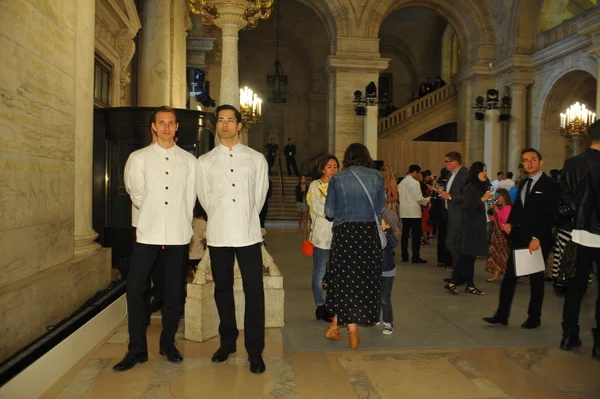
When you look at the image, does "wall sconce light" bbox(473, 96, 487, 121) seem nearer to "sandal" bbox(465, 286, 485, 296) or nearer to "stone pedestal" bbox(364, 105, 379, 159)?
"stone pedestal" bbox(364, 105, 379, 159)

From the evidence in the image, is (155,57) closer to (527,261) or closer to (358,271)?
(358,271)

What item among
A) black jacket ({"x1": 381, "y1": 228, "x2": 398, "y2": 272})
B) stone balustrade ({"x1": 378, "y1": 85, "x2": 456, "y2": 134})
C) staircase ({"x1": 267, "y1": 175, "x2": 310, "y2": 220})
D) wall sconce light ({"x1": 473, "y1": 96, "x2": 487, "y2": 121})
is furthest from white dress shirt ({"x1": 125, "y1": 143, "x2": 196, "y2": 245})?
stone balustrade ({"x1": 378, "y1": 85, "x2": 456, "y2": 134})

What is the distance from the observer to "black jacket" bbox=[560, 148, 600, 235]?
14.2ft

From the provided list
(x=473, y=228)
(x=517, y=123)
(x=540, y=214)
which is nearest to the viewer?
(x=540, y=214)

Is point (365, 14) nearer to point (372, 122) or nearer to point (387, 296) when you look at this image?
point (372, 122)

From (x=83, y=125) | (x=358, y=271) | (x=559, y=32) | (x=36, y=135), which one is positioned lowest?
(x=358, y=271)

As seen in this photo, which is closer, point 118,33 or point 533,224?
point 533,224

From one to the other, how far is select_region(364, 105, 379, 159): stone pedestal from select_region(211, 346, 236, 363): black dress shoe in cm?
1507

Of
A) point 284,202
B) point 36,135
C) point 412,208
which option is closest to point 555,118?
point 284,202

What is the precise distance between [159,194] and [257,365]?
1422mm

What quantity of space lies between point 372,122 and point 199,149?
36.4 ft

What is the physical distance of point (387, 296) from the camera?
16.4 feet

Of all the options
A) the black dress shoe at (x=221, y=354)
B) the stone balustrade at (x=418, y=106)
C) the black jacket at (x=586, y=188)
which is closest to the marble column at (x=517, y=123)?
the stone balustrade at (x=418, y=106)

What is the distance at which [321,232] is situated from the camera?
5398 millimetres
